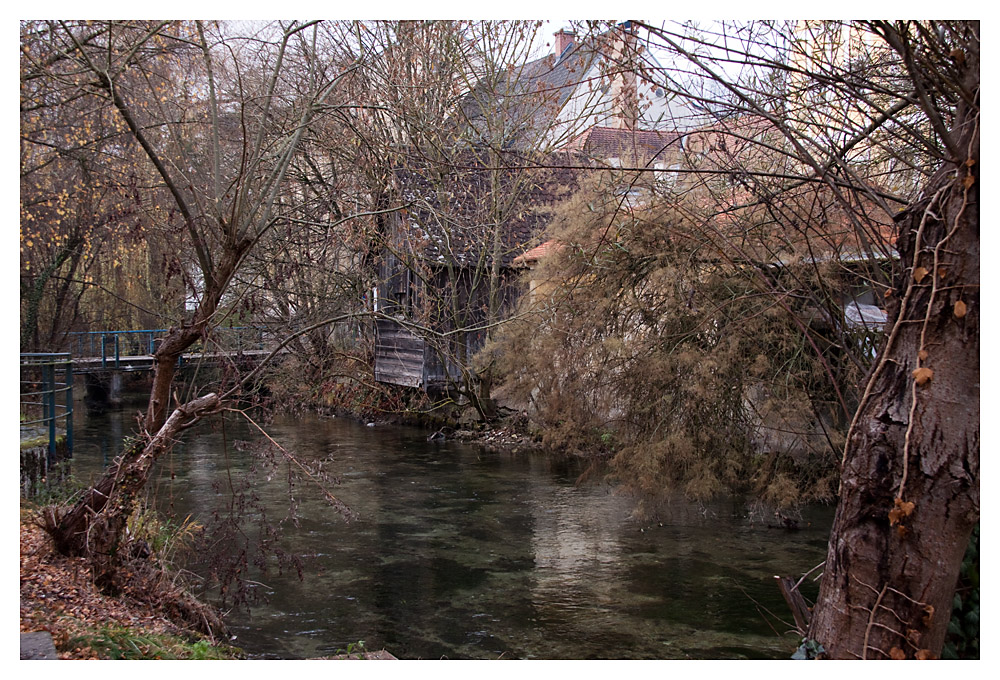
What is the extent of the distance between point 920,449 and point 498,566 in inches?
184

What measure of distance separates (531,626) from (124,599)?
2.54 metres

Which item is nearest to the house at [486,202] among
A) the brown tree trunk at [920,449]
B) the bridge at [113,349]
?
the bridge at [113,349]

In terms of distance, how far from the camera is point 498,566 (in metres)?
6.83

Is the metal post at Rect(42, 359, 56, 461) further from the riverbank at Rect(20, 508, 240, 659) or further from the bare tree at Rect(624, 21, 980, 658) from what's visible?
the bare tree at Rect(624, 21, 980, 658)

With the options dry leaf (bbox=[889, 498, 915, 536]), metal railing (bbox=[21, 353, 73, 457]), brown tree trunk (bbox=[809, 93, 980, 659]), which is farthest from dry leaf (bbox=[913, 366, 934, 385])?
metal railing (bbox=[21, 353, 73, 457])

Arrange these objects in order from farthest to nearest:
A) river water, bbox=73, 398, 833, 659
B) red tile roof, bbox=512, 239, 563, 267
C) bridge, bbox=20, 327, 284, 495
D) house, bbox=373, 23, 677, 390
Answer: red tile roof, bbox=512, 239, 563, 267 < house, bbox=373, 23, 677, 390 < bridge, bbox=20, 327, 284, 495 < river water, bbox=73, 398, 833, 659

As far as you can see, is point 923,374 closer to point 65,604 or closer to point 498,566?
point 65,604

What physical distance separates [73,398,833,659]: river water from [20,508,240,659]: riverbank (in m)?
0.71

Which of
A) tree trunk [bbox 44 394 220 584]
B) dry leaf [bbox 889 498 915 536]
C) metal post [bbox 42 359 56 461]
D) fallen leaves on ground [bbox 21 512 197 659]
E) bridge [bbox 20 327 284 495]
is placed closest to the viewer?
dry leaf [bbox 889 498 915 536]

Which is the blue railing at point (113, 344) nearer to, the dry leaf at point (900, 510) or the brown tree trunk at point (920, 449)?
the brown tree trunk at point (920, 449)

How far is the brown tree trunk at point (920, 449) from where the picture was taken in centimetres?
262

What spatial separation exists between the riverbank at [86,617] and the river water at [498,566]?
2.34 feet

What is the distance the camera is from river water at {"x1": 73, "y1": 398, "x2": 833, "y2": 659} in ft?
17.2
